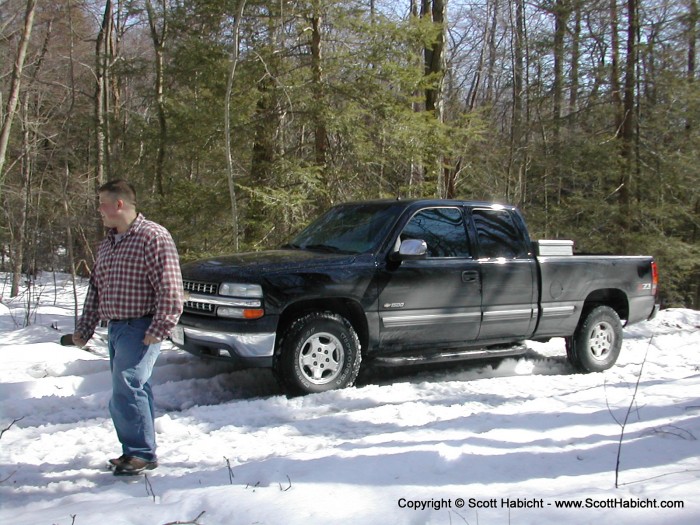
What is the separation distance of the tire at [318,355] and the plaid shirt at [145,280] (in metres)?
1.71

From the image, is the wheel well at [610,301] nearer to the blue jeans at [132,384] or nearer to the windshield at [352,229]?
the windshield at [352,229]

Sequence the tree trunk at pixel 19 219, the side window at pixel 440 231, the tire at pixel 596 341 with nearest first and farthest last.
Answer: the side window at pixel 440 231 → the tire at pixel 596 341 → the tree trunk at pixel 19 219

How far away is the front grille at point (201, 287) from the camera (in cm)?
516

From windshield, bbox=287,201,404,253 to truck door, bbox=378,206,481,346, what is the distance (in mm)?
253

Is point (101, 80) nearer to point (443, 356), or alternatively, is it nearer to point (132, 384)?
point (443, 356)

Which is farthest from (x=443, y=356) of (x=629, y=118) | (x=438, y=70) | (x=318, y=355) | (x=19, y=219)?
(x=19, y=219)

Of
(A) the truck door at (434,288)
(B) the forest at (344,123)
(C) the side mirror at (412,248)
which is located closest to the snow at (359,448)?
(A) the truck door at (434,288)

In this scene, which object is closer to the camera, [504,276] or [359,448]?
[359,448]

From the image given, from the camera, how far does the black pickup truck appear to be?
515 cm

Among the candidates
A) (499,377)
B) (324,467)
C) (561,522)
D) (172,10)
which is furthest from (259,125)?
(561,522)

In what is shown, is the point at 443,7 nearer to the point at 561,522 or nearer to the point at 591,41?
the point at 591,41

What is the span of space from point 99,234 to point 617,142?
14.3 metres

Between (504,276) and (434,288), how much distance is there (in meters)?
0.93

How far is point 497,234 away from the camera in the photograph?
21.6 feet
